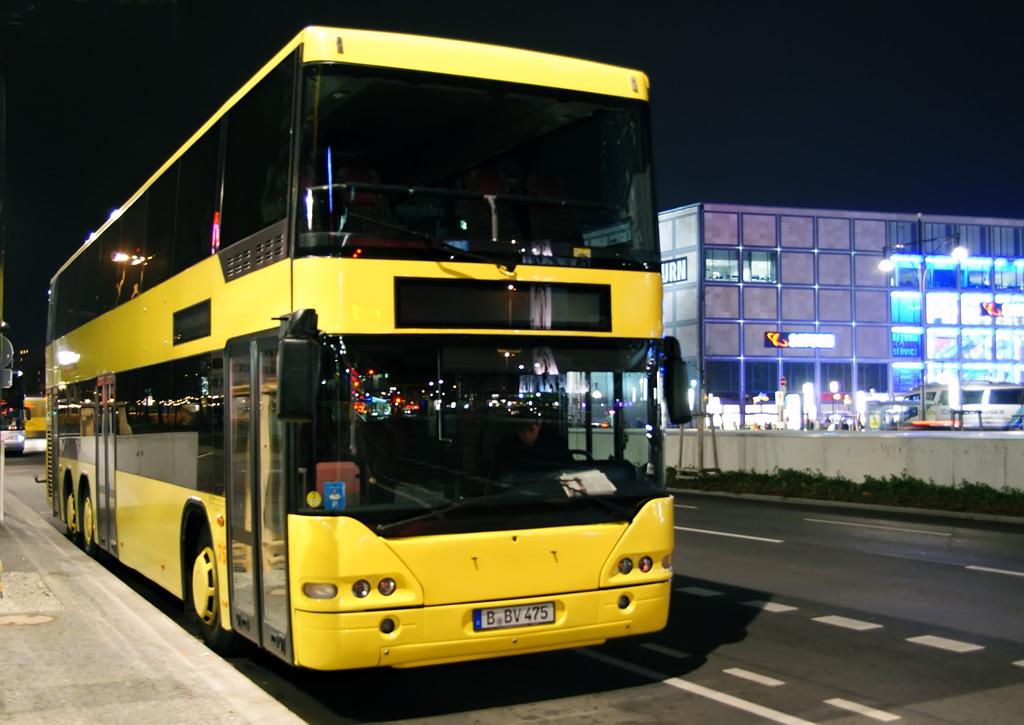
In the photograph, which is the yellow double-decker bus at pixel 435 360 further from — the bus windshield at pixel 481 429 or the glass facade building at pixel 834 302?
the glass facade building at pixel 834 302

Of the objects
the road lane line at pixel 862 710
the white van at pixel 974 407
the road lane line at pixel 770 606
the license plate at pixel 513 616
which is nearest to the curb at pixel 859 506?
the road lane line at pixel 770 606

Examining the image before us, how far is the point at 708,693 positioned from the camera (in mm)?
7676

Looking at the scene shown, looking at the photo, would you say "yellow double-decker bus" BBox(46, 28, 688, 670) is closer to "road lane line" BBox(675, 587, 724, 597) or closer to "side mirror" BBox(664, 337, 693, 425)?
"side mirror" BBox(664, 337, 693, 425)

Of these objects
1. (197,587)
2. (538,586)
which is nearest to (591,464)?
(538,586)

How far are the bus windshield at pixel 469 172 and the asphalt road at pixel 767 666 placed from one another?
2893mm

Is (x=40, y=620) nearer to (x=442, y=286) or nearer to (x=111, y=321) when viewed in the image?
(x=442, y=286)

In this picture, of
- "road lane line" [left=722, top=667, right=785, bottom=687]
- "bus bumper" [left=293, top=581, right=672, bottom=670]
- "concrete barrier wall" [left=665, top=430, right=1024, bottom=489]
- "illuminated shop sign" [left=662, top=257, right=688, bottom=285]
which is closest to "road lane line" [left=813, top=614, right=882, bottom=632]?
"road lane line" [left=722, top=667, right=785, bottom=687]

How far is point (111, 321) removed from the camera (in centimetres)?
1340

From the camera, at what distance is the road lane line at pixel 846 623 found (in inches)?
391

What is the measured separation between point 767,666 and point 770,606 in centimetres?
263

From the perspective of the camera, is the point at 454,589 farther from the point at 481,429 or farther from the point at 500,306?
the point at 500,306

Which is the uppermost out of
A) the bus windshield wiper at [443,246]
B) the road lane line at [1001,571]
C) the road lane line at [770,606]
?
the bus windshield wiper at [443,246]

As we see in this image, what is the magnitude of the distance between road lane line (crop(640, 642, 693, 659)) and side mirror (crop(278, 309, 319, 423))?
378 cm

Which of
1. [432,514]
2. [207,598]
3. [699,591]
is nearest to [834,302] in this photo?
[699,591]
